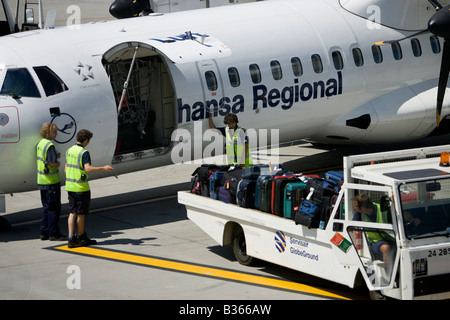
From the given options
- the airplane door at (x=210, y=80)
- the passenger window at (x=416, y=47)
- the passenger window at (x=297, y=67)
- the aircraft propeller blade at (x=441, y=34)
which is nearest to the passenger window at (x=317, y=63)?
the passenger window at (x=297, y=67)

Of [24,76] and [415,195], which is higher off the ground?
[24,76]

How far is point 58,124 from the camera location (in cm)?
1377

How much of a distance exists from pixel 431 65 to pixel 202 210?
8.28 meters

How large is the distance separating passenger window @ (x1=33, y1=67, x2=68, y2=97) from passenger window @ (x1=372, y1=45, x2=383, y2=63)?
7.00 m

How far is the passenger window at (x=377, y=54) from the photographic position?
1755 cm

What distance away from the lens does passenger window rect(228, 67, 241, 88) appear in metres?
15.6

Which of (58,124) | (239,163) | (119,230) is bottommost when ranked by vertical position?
(119,230)

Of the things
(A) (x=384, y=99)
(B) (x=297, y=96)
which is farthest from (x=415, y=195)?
(A) (x=384, y=99)

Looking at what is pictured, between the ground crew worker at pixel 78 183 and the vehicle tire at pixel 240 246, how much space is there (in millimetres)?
2551

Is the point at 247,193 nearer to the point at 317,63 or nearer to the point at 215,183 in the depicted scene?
the point at 215,183

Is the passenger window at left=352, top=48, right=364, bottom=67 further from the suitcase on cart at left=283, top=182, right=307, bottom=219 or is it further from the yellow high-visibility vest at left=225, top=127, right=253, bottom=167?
the suitcase on cart at left=283, top=182, right=307, bottom=219
